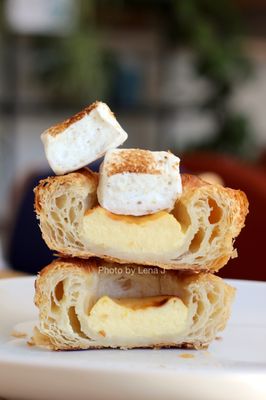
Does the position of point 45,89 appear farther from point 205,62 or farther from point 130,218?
point 130,218

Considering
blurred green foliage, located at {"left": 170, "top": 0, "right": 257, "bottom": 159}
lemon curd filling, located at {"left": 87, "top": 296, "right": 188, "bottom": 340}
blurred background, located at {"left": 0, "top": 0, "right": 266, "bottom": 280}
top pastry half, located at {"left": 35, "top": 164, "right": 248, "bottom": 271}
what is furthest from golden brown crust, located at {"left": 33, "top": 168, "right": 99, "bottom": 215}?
blurred green foliage, located at {"left": 170, "top": 0, "right": 257, "bottom": 159}

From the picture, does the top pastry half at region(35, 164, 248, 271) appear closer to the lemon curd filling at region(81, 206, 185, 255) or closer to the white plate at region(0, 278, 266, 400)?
the lemon curd filling at region(81, 206, 185, 255)

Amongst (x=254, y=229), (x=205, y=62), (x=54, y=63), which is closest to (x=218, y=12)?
(x=205, y=62)

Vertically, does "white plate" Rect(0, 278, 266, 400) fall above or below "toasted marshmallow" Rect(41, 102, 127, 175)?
below

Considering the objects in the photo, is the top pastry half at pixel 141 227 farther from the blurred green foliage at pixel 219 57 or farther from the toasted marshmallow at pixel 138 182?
the blurred green foliage at pixel 219 57

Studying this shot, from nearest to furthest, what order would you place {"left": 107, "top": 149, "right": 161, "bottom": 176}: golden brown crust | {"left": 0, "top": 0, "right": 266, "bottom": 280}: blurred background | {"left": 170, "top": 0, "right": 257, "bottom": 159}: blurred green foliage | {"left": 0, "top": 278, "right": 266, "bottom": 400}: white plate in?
1. {"left": 0, "top": 278, "right": 266, "bottom": 400}: white plate
2. {"left": 107, "top": 149, "right": 161, "bottom": 176}: golden brown crust
3. {"left": 0, "top": 0, "right": 266, "bottom": 280}: blurred background
4. {"left": 170, "top": 0, "right": 257, "bottom": 159}: blurred green foliage

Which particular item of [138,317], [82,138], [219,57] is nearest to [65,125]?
[82,138]
